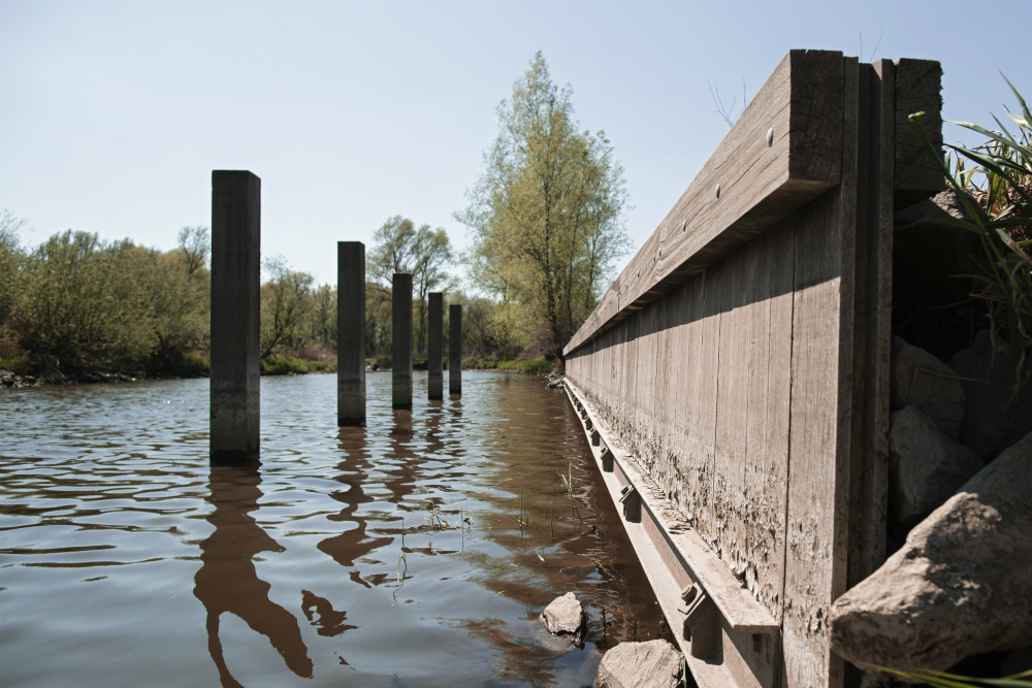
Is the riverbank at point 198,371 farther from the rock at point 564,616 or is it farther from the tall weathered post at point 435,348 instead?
the rock at point 564,616

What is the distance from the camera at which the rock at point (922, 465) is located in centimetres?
167

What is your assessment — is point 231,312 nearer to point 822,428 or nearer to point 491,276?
point 822,428

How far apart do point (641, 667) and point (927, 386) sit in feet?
5.14

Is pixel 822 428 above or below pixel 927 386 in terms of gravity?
below

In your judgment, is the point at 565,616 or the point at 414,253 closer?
the point at 565,616

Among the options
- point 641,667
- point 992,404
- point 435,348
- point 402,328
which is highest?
point 402,328

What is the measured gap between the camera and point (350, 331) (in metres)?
13.0

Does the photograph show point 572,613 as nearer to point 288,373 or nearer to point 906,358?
point 906,358

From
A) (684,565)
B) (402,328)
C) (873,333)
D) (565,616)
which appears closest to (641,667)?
(684,565)

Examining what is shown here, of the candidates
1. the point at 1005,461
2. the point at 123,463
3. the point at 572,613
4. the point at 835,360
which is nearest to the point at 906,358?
the point at 835,360

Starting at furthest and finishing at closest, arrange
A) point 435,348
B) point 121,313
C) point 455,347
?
1. point 121,313
2. point 455,347
3. point 435,348

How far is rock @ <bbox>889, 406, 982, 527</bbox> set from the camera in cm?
167

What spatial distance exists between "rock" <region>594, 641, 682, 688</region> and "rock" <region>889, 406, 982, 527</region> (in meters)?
1.24

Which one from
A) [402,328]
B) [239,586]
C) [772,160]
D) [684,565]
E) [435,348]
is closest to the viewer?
[772,160]
